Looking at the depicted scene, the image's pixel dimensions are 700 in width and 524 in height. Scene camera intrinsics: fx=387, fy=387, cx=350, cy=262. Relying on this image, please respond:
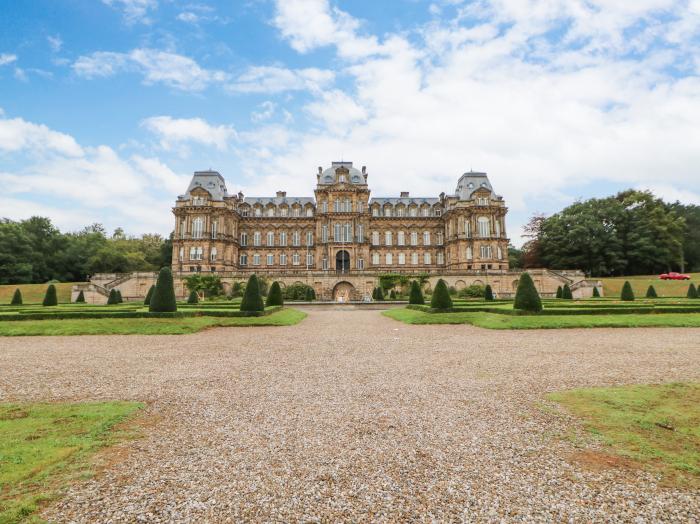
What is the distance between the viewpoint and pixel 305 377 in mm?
8180

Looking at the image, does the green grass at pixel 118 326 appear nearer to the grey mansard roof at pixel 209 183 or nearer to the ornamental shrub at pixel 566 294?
the ornamental shrub at pixel 566 294

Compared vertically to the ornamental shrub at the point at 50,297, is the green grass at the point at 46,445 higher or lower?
lower

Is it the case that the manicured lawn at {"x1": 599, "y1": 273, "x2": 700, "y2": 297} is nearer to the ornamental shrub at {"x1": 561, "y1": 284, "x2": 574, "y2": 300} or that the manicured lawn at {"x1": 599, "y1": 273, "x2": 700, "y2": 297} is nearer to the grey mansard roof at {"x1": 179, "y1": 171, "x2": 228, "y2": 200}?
the ornamental shrub at {"x1": 561, "y1": 284, "x2": 574, "y2": 300}

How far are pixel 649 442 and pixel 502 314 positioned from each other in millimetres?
16257

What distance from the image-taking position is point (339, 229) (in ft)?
176

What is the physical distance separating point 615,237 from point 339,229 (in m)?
37.7

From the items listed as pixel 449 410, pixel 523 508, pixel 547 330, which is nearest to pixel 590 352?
pixel 547 330

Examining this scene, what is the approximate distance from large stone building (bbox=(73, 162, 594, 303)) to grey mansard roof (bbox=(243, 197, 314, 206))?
0.52 ft

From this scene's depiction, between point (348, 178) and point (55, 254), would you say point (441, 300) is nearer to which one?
point (348, 178)

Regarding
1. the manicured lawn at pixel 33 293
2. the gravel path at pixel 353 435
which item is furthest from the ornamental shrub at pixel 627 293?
the manicured lawn at pixel 33 293

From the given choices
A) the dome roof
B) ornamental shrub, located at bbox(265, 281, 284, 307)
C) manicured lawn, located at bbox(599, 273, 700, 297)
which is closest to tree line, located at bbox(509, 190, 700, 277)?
manicured lawn, located at bbox(599, 273, 700, 297)

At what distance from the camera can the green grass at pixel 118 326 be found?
52.3 feet

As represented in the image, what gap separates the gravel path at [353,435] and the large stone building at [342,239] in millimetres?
35712

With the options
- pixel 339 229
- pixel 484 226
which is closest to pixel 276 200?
pixel 339 229
